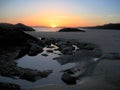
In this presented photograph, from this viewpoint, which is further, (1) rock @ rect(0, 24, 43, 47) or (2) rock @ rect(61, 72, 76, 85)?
(1) rock @ rect(0, 24, 43, 47)

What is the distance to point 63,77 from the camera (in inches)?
298

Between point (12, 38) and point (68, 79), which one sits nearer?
point (68, 79)

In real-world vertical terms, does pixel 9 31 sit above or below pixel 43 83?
above

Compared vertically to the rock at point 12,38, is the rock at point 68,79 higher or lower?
lower

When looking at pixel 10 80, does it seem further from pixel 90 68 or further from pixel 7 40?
pixel 7 40

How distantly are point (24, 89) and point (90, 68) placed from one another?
3.50 meters

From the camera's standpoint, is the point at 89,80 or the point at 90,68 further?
the point at 90,68

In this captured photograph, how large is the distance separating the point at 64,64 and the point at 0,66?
310 cm

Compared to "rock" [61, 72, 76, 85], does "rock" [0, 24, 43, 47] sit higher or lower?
higher

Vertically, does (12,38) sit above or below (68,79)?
above

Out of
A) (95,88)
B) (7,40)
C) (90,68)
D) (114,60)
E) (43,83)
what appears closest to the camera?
(95,88)

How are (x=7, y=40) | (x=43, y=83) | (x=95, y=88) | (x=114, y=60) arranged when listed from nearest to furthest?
(x=95, y=88)
(x=43, y=83)
(x=114, y=60)
(x=7, y=40)

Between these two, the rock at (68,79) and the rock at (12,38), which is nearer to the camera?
the rock at (68,79)

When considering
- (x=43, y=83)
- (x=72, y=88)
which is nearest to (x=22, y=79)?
(x=43, y=83)
